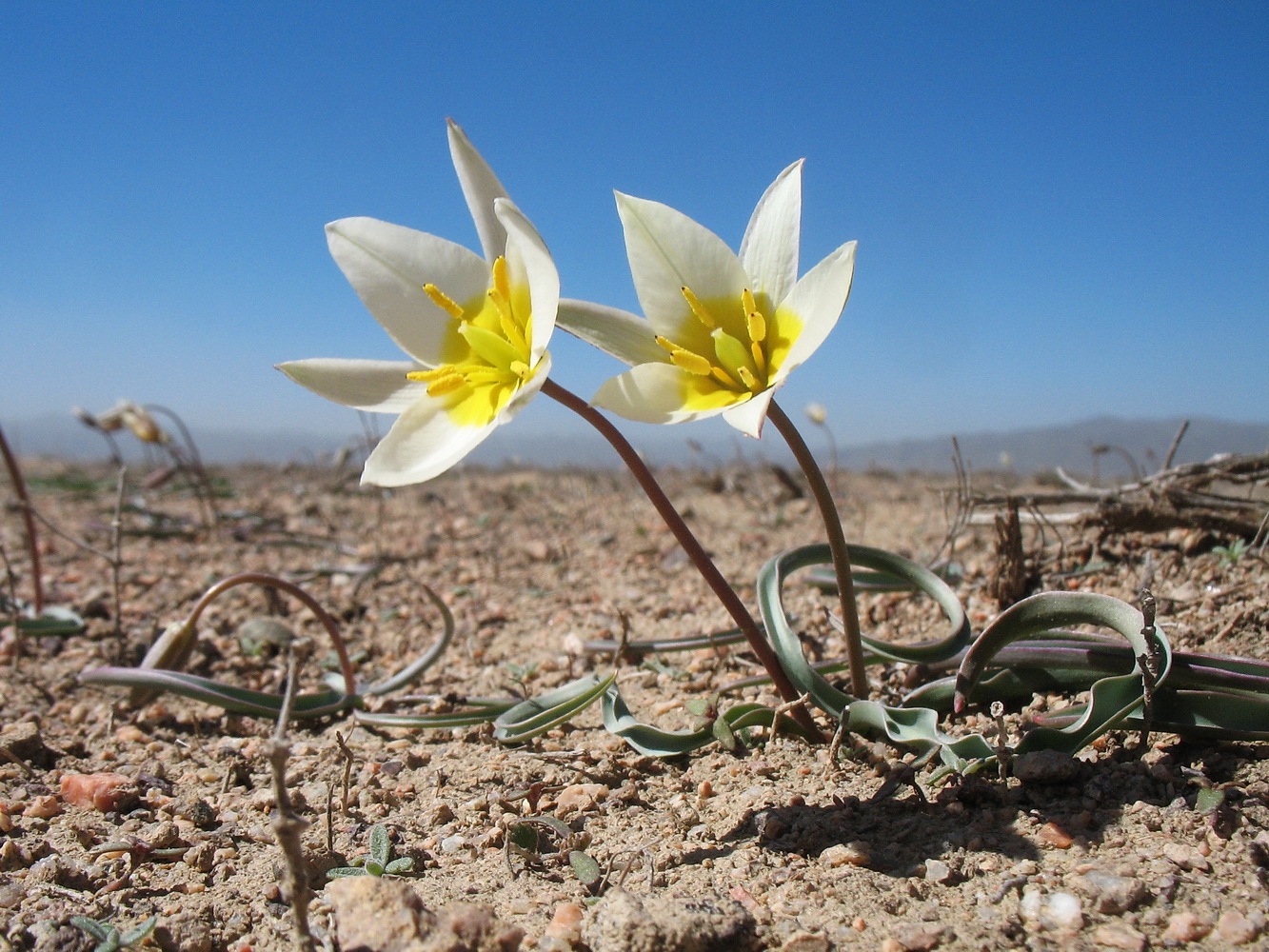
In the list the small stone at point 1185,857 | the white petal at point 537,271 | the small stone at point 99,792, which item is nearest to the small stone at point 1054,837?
the small stone at point 1185,857

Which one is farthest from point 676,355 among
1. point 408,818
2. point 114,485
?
point 114,485

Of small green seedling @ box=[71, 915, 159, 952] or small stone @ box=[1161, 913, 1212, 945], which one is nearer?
small stone @ box=[1161, 913, 1212, 945]

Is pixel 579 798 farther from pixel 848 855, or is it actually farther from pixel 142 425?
pixel 142 425

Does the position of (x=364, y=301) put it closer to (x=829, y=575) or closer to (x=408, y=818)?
(x=408, y=818)

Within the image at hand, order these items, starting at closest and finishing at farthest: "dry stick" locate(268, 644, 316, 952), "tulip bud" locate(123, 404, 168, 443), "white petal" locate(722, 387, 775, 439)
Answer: "dry stick" locate(268, 644, 316, 952)
"white petal" locate(722, 387, 775, 439)
"tulip bud" locate(123, 404, 168, 443)

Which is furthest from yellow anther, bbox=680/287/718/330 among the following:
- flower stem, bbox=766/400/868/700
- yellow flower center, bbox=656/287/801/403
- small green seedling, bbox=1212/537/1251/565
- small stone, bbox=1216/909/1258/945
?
small green seedling, bbox=1212/537/1251/565

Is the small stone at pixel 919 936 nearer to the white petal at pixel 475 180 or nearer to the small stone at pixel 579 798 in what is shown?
the small stone at pixel 579 798

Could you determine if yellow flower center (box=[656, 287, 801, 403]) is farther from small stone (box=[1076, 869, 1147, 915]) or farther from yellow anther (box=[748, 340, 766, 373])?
small stone (box=[1076, 869, 1147, 915])
